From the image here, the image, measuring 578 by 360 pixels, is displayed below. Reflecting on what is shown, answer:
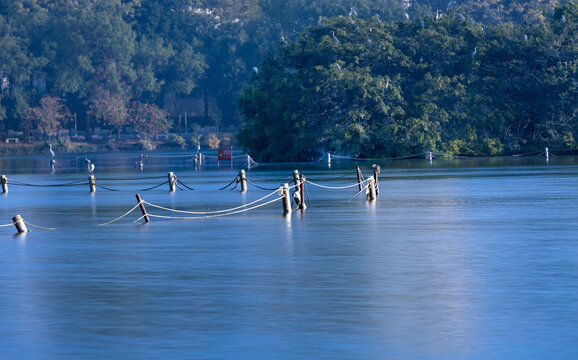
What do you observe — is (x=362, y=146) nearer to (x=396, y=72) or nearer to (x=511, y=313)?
(x=396, y=72)

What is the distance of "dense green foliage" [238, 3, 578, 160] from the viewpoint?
269 feet

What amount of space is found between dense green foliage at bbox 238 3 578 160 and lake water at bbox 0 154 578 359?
158 ft

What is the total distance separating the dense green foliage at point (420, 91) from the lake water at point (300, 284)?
158 feet

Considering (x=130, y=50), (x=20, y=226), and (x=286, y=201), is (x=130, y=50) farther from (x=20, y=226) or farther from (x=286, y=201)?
(x=20, y=226)

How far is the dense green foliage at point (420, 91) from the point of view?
82125 mm

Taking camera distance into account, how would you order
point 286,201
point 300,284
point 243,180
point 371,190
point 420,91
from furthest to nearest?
point 420,91, point 243,180, point 371,190, point 286,201, point 300,284

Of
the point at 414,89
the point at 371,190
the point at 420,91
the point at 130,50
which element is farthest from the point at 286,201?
the point at 130,50

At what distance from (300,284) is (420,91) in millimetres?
70632

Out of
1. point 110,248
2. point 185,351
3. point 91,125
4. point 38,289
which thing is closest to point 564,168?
point 110,248

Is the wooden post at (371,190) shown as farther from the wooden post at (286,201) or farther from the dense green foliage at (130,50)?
the dense green foliage at (130,50)

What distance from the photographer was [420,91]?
85688 mm

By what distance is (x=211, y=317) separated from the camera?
13336 mm

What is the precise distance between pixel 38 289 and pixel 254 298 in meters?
3.43

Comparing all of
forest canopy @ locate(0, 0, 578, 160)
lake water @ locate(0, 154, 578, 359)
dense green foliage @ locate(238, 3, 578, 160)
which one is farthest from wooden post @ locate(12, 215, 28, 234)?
dense green foliage @ locate(238, 3, 578, 160)
